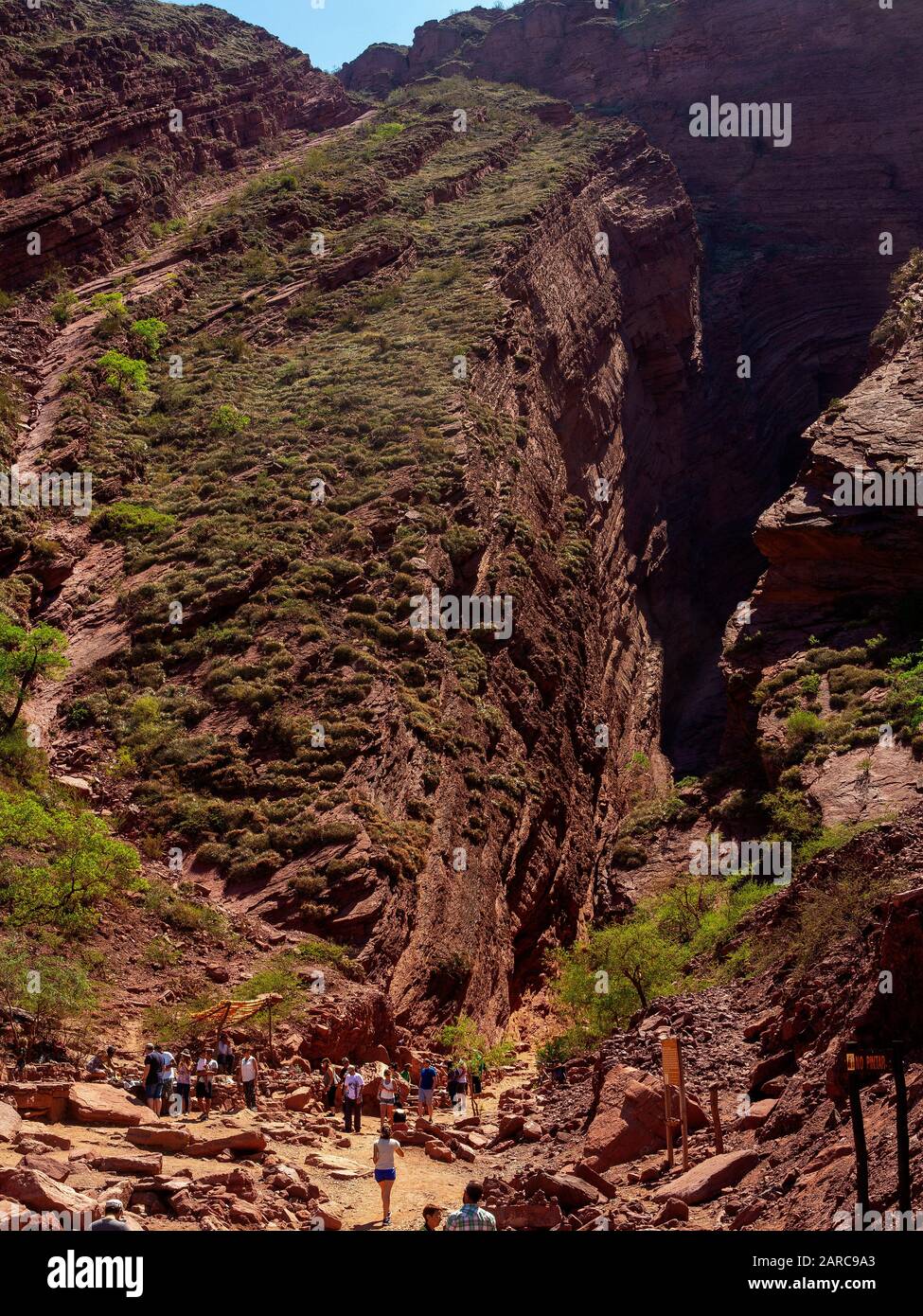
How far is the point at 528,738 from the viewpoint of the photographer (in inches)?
1374

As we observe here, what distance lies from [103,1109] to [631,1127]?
600 cm

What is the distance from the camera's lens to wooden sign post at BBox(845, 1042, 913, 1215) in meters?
7.28

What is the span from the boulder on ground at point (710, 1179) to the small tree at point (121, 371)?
38209 millimetres

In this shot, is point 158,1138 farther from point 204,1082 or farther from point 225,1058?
point 225,1058

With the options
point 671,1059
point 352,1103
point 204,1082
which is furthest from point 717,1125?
point 204,1082

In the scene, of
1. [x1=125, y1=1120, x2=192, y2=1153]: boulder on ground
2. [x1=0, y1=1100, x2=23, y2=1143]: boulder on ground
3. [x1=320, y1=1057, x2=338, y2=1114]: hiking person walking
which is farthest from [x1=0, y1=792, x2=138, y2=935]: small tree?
[x1=0, y1=1100, x2=23, y2=1143]: boulder on ground

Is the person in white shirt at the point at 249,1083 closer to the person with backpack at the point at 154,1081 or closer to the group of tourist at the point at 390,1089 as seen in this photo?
the group of tourist at the point at 390,1089

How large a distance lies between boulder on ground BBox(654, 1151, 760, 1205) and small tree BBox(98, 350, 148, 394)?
3821cm

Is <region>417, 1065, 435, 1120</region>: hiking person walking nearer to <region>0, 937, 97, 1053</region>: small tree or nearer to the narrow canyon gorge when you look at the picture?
the narrow canyon gorge

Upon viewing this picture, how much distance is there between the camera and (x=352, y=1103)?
56.4 feet

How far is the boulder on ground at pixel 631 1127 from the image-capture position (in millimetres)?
13531

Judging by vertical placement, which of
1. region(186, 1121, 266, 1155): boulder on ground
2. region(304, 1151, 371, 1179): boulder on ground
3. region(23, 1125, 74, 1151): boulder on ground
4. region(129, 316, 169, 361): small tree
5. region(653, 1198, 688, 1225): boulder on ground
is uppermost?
region(129, 316, 169, 361): small tree
